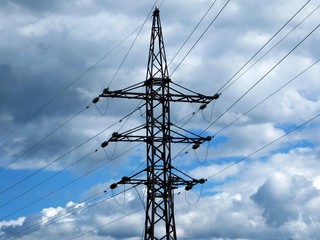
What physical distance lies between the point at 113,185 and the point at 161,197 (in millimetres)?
3850

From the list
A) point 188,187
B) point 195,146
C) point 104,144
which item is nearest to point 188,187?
point 188,187

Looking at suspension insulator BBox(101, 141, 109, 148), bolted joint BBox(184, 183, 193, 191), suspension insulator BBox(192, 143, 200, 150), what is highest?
suspension insulator BBox(101, 141, 109, 148)

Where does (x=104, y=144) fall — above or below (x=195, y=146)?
above

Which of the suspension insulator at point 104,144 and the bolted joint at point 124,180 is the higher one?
the suspension insulator at point 104,144

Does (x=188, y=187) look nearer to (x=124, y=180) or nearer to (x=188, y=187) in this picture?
(x=188, y=187)

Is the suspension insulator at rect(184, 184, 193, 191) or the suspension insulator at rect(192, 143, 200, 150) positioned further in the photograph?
the suspension insulator at rect(184, 184, 193, 191)

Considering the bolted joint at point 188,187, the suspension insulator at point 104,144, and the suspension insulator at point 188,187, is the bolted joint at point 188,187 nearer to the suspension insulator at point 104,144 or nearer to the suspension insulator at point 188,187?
the suspension insulator at point 188,187

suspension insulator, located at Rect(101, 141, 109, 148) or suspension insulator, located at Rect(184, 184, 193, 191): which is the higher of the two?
suspension insulator, located at Rect(101, 141, 109, 148)

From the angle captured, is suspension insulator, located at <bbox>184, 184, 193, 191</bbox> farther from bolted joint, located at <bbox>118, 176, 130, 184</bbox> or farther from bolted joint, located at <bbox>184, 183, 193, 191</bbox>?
bolted joint, located at <bbox>118, 176, 130, 184</bbox>

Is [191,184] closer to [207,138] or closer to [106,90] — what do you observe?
[207,138]

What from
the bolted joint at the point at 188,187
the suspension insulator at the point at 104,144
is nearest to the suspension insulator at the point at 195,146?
the bolted joint at the point at 188,187

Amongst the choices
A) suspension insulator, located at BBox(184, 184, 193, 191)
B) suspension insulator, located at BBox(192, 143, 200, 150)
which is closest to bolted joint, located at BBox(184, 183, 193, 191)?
suspension insulator, located at BBox(184, 184, 193, 191)

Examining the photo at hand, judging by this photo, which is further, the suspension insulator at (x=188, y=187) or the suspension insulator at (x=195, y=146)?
the suspension insulator at (x=188, y=187)

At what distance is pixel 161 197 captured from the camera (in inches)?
1786
